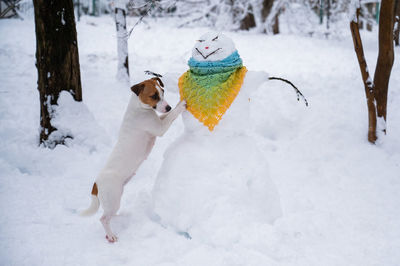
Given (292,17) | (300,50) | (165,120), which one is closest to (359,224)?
(165,120)

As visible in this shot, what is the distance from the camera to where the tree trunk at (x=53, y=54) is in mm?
3906

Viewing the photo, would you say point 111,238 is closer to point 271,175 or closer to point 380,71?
point 271,175

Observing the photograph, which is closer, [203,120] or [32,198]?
[203,120]

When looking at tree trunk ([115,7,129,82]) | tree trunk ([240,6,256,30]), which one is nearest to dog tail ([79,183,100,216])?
tree trunk ([115,7,129,82])

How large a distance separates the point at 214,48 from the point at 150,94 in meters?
0.65

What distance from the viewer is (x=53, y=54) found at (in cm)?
397

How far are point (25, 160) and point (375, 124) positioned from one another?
4354 mm

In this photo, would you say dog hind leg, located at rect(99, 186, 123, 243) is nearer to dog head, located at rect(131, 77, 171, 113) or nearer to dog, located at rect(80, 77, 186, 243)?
dog, located at rect(80, 77, 186, 243)

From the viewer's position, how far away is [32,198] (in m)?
3.31

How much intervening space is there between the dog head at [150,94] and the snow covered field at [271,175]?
1.33 feet

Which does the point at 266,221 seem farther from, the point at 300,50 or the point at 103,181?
the point at 300,50

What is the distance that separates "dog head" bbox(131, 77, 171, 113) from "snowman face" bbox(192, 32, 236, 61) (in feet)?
1.49

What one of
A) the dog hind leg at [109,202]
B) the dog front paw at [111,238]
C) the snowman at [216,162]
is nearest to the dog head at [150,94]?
the snowman at [216,162]

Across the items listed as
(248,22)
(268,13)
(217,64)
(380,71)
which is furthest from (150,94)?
(248,22)
